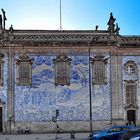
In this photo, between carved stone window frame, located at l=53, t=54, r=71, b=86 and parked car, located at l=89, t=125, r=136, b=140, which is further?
carved stone window frame, located at l=53, t=54, r=71, b=86

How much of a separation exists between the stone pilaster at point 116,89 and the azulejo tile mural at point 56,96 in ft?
1.99

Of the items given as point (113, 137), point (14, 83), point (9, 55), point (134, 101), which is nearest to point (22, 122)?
point (14, 83)

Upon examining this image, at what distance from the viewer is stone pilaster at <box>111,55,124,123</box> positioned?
4725cm

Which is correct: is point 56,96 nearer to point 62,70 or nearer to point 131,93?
point 62,70

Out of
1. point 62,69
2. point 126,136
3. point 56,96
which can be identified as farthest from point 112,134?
point 62,69

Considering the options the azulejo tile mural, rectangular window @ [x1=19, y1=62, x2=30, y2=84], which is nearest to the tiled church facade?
the azulejo tile mural

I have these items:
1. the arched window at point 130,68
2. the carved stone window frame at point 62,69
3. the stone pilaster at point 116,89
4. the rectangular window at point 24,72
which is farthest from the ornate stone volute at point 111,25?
the rectangular window at point 24,72

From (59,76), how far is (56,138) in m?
9.70

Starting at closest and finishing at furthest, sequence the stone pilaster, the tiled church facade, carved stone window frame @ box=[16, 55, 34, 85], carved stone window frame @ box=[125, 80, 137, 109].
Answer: the tiled church facade → carved stone window frame @ box=[16, 55, 34, 85] → the stone pilaster → carved stone window frame @ box=[125, 80, 137, 109]

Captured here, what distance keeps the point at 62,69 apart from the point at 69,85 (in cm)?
182

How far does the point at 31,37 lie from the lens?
47.5m

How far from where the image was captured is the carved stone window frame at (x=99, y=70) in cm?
4738

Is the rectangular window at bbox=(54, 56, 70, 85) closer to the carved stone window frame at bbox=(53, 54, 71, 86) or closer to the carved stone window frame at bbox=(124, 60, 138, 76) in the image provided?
the carved stone window frame at bbox=(53, 54, 71, 86)

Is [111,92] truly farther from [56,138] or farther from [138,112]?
[56,138]
